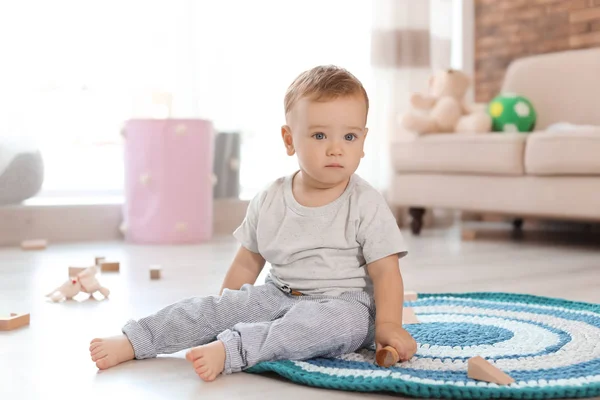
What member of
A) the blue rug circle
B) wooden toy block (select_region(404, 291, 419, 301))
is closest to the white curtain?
wooden toy block (select_region(404, 291, 419, 301))

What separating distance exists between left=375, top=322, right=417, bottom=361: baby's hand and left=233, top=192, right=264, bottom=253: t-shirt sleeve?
29cm

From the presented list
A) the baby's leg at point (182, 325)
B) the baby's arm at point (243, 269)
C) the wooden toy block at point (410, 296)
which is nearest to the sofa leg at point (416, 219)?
the wooden toy block at point (410, 296)

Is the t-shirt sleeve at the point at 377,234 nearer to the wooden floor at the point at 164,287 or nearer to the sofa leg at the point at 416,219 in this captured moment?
the wooden floor at the point at 164,287

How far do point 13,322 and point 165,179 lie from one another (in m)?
1.51

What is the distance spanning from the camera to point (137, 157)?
2.88 meters

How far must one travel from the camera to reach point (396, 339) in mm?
1071

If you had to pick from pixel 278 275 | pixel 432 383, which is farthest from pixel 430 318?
pixel 432 383

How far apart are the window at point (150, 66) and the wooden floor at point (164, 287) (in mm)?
470

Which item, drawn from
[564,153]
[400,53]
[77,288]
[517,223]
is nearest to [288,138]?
[77,288]

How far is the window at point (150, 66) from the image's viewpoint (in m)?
2.92

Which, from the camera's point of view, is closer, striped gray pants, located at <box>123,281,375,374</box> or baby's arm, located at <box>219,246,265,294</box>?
striped gray pants, located at <box>123,281,375,374</box>

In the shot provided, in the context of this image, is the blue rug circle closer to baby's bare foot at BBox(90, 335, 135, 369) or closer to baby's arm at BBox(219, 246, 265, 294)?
baby's arm at BBox(219, 246, 265, 294)

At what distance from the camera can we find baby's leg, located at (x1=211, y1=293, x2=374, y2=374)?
42.0 inches

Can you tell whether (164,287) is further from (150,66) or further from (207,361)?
(150,66)
